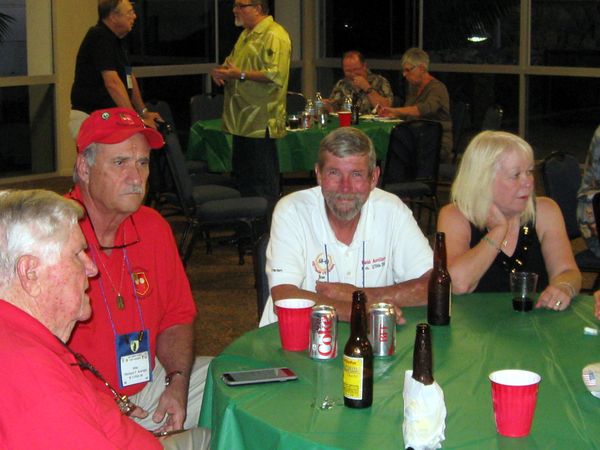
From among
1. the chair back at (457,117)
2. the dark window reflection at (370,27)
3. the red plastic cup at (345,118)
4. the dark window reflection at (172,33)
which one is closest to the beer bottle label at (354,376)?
the red plastic cup at (345,118)

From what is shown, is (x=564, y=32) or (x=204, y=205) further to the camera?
(x=564, y=32)

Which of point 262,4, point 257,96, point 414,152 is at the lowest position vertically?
point 414,152

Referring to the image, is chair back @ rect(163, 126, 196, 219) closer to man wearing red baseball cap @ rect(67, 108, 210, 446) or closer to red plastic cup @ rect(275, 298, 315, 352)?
man wearing red baseball cap @ rect(67, 108, 210, 446)

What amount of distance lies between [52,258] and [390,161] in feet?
15.4

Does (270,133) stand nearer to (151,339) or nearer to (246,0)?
(246,0)

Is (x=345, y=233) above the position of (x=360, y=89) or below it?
below

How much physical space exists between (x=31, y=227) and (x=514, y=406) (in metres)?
1.00

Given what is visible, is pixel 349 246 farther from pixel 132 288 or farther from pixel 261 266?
pixel 132 288

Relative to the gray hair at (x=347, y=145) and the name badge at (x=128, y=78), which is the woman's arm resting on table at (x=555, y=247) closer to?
the gray hair at (x=347, y=145)

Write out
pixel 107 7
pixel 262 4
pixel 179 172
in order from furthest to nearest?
pixel 107 7 < pixel 262 4 < pixel 179 172

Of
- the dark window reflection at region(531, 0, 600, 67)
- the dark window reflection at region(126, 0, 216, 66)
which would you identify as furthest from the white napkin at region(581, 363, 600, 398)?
the dark window reflection at region(126, 0, 216, 66)

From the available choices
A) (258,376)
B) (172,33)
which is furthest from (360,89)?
(258,376)

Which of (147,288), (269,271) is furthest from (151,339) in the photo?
(269,271)

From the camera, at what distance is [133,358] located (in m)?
2.29
